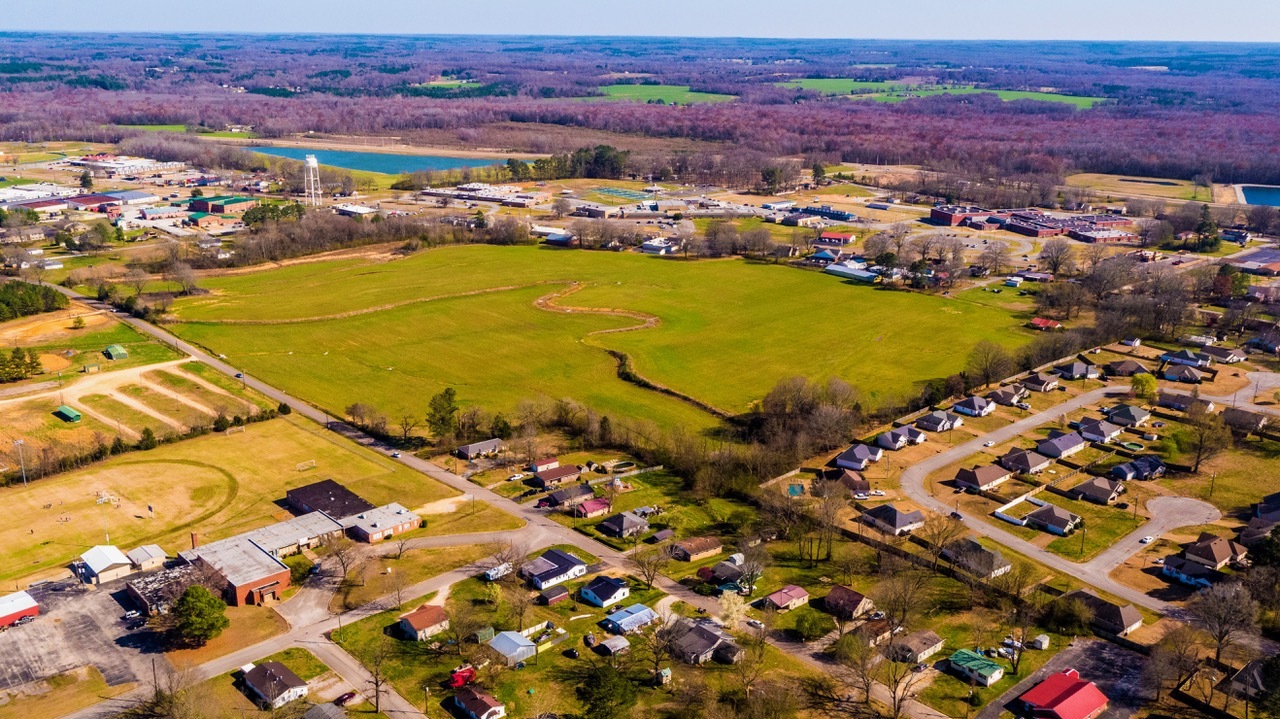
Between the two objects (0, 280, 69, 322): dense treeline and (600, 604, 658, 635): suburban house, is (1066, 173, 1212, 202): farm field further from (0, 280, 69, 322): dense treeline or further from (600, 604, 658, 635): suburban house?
(0, 280, 69, 322): dense treeline

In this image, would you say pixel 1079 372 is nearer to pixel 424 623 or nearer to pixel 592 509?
pixel 592 509

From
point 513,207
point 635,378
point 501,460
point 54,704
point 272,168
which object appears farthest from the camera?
point 272,168

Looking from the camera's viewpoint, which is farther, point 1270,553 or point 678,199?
point 678,199

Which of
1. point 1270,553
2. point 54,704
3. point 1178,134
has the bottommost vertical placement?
point 54,704

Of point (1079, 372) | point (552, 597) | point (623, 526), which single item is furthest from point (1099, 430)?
point (552, 597)

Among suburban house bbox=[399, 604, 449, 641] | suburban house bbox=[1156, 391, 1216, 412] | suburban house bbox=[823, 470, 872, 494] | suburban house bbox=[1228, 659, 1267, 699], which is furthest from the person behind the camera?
suburban house bbox=[1156, 391, 1216, 412]

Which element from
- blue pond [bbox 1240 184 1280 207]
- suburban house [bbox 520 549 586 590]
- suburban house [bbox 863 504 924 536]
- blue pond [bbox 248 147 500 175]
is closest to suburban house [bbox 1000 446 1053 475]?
suburban house [bbox 863 504 924 536]

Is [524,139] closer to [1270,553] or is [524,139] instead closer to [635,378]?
[635,378]

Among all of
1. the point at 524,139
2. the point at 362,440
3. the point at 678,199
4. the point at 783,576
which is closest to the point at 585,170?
the point at 678,199
